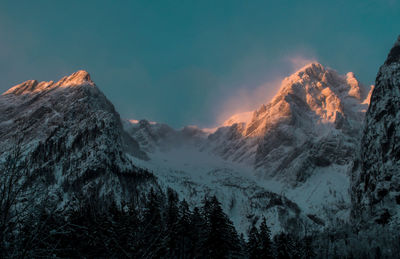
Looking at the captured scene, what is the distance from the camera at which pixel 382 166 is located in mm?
172875

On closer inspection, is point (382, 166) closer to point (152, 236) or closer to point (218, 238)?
point (218, 238)

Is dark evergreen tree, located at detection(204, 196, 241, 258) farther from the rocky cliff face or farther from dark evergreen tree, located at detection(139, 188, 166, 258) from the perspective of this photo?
the rocky cliff face

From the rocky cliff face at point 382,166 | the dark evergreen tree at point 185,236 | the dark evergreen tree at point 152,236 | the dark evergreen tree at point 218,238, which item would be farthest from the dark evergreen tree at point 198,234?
the rocky cliff face at point 382,166

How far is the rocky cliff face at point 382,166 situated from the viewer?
157025 millimetres

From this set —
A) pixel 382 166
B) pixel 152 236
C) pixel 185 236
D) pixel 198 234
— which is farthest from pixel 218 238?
pixel 382 166

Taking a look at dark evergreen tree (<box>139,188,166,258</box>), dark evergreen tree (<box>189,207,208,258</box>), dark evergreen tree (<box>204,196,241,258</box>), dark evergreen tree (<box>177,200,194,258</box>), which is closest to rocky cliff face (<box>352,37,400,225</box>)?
dark evergreen tree (<box>189,207,208,258</box>)

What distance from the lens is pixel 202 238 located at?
42.7 metres

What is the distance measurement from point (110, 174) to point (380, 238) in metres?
127

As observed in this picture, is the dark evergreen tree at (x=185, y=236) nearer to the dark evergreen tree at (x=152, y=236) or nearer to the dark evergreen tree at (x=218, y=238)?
the dark evergreen tree at (x=152, y=236)

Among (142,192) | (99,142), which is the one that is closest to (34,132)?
(99,142)

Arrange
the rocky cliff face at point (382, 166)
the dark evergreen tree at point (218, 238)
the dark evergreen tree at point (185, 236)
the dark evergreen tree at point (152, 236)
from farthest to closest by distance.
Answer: the rocky cliff face at point (382, 166) < the dark evergreen tree at point (185, 236) < the dark evergreen tree at point (218, 238) < the dark evergreen tree at point (152, 236)

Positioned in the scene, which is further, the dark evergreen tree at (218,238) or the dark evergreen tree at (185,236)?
the dark evergreen tree at (185,236)

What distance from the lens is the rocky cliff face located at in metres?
157

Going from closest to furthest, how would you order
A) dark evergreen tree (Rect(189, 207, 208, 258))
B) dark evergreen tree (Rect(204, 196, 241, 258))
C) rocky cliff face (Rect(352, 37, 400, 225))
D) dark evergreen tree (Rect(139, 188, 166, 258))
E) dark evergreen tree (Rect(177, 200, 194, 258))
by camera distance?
1. dark evergreen tree (Rect(139, 188, 166, 258))
2. dark evergreen tree (Rect(204, 196, 241, 258))
3. dark evergreen tree (Rect(189, 207, 208, 258))
4. dark evergreen tree (Rect(177, 200, 194, 258))
5. rocky cliff face (Rect(352, 37, 400, 225))
